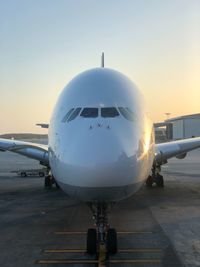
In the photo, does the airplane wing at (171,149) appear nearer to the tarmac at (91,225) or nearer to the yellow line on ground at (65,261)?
the tarmac at (91,225)

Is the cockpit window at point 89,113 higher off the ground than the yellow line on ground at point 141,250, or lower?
higher

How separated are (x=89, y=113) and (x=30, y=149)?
10.3 m

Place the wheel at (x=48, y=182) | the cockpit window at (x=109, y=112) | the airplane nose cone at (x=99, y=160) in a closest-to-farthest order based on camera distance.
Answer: the airplane nose cone at (x=99, y=160), the cockpit window at (x=109, y=112), the wheel at (x=48, y=182)

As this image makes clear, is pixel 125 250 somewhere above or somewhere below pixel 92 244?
below

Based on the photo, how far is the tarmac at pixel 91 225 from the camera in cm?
976

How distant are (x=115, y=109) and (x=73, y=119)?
109 cm

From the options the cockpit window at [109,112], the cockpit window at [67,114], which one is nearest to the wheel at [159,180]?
the cockpit window at [67,114]

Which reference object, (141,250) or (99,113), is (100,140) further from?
(141,250)

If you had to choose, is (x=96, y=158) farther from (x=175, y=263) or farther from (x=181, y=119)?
(x=181, y=119)

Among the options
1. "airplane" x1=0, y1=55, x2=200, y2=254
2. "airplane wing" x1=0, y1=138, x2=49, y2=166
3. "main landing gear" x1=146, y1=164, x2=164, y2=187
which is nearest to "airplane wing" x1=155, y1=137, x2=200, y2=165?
"main landing gear" x1=146, y1=164, x2=164, y2=187

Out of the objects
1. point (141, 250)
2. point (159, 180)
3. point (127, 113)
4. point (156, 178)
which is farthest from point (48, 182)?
point (127, 113)

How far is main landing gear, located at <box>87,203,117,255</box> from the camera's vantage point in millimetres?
9797

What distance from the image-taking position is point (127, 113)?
34.6ft

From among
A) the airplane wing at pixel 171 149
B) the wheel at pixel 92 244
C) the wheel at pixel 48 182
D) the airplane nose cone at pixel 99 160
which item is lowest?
the wheel at pixel 48 182
